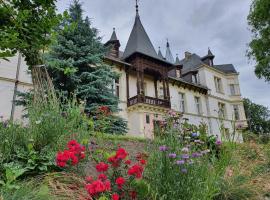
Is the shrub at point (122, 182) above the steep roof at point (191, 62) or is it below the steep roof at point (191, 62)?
below

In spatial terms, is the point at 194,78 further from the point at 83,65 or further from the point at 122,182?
the point at 122,182

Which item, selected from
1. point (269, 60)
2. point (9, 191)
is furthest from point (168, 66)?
point (9, 191)

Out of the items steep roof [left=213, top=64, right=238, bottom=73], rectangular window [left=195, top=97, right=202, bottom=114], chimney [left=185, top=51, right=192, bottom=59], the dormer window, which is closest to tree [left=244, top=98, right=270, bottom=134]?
steep roof [left=213, top=64, right=238, bottom=73]

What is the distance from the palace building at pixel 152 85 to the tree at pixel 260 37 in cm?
356

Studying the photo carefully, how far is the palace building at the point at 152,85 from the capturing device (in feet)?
39.8

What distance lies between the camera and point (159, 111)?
52.0 ft

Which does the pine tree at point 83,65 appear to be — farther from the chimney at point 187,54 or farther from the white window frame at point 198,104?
the chimney at point 187,54

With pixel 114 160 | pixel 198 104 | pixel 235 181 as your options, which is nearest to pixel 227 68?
pixel 198 104

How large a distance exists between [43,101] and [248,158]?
3371mm

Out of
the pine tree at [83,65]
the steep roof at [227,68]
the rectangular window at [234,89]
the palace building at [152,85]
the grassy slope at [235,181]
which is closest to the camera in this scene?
the grassy slope at [235,181]

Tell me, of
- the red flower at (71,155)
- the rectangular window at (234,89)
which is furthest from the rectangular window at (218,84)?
the red flower at (71,155)

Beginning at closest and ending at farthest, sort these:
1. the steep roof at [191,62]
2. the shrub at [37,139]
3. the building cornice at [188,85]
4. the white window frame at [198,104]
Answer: the shrub at [37,139] → the building cornice at [188,85] → the white window frame at [198,104] → the steep roof at [191,62]

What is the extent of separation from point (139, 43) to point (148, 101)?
4.48 m

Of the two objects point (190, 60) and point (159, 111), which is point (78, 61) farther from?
point (190, 60)
